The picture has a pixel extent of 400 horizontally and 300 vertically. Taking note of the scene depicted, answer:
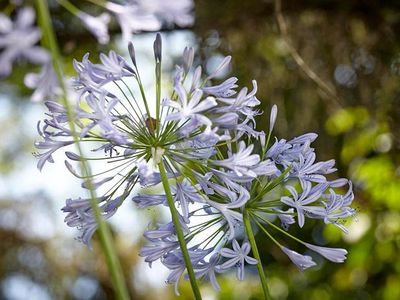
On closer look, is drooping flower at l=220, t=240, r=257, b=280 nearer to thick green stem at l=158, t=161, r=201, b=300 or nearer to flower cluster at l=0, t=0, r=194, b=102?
thick green stem at l=158, t=161, r=201, b=300

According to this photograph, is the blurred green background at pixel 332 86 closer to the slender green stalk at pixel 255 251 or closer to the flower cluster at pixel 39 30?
the slender green stalk at pixel 255 251

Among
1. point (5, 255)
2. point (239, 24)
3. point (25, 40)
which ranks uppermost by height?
point (239, 24)

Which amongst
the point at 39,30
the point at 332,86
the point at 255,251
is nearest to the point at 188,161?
the point at 255,251

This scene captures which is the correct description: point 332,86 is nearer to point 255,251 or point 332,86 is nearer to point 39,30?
point 255,251

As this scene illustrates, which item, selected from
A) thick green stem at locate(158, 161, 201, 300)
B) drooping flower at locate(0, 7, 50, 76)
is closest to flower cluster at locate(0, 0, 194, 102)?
drooping flower at locate(0, 7, 50, 76)

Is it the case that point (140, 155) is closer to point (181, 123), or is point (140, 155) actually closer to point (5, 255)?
point (181, 123)

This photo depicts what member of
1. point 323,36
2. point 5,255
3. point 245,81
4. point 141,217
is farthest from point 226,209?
point 5,255

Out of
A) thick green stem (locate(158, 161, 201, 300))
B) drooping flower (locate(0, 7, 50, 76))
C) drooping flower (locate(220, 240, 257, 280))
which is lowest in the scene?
drooping flower (locate(220, 240, 257, 280))

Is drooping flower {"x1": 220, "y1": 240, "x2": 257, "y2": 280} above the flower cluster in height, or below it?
below
